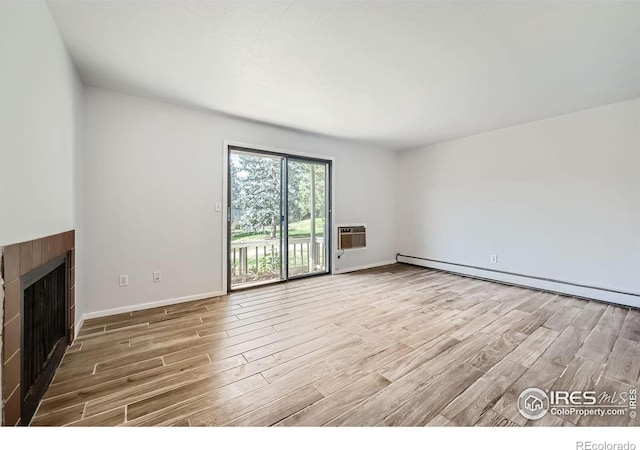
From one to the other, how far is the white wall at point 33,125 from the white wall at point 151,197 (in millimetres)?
654

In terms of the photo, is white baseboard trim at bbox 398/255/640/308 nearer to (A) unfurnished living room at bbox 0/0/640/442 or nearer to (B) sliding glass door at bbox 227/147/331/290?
(A) unfurnished living room at bbox 0/0/640/442

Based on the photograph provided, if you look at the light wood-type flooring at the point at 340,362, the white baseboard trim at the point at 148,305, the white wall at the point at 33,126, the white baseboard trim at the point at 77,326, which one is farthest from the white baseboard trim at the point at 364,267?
the white wall at the point at 33,126

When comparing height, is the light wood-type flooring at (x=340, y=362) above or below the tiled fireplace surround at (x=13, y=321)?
below

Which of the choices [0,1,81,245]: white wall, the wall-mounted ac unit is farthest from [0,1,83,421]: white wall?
the wall-mounted ac unit

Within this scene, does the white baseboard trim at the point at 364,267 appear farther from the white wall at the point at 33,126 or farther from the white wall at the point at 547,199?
the white wall at the point at 33,126

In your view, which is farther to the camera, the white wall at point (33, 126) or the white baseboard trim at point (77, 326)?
the white baseboard trim at point (77, 326)

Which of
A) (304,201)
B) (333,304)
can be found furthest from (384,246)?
(333,304)

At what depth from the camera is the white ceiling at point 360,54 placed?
1603 mm

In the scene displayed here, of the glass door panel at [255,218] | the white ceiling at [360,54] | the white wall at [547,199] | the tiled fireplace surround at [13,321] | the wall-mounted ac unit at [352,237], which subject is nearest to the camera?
the tiled fireplace surround at [13,321]

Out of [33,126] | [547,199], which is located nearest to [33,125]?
[33,126]

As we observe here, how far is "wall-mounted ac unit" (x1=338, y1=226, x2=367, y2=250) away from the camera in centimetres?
446

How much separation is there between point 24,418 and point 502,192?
17.1 feet

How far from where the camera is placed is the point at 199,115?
3.11 m

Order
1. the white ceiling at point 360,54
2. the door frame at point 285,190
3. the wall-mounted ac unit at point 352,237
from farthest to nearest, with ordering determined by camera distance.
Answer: the wall-mounted ac unit at point 352,237 → the door frame at point 285,190 → the white ceiling at point 360,54
